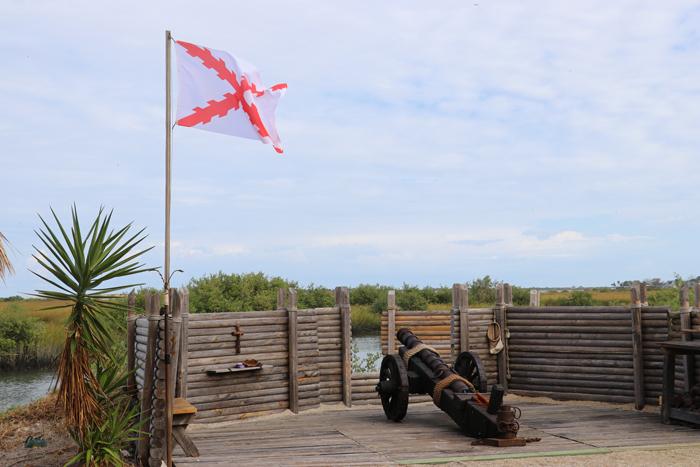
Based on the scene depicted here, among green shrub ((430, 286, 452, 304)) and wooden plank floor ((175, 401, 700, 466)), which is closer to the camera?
wooden plank floor ((175, 401, 700, 466))

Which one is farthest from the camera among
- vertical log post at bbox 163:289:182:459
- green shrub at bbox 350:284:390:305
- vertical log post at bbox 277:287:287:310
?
green shrub at bbox 350:284:390:305

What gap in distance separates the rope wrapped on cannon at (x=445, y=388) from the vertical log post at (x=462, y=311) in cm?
152

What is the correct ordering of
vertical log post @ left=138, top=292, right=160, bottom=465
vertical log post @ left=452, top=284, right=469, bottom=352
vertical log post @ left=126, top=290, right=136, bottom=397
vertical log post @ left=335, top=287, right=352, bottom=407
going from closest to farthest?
vertical log post @ left=138, top=292, right=160, bottom=465 → vertical log post @ left=126, top=290, right=136, bottom=397 → vertical log post @ left=335, top=287, right=352, bottom=407 → vertical log post @ left=452, top=284, right=469, bottom=352

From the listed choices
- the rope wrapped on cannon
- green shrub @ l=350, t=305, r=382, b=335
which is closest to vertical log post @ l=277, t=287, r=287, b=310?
the rope wrapped on cannon

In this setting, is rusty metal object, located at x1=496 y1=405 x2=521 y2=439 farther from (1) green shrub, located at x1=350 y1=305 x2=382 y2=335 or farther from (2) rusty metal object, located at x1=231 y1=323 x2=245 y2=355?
(1) green shrub, located at x1=350 y1=305 x2=382 y2=335

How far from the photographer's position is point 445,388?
10.1 meters

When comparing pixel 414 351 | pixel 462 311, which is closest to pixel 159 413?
pixel 414 351

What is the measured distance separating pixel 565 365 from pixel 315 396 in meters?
4.26

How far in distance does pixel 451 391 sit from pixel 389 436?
101cm

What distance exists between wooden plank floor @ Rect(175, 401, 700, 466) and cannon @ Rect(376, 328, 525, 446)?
9.2 inches

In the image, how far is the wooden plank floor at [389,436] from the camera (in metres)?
8.66

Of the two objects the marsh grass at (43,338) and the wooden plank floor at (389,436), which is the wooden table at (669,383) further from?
the marsh grass at (43,338)

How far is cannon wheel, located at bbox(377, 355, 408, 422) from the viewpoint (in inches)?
414

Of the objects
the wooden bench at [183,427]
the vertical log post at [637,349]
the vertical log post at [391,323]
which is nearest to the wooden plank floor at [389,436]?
the wooden bench at [183,427]
